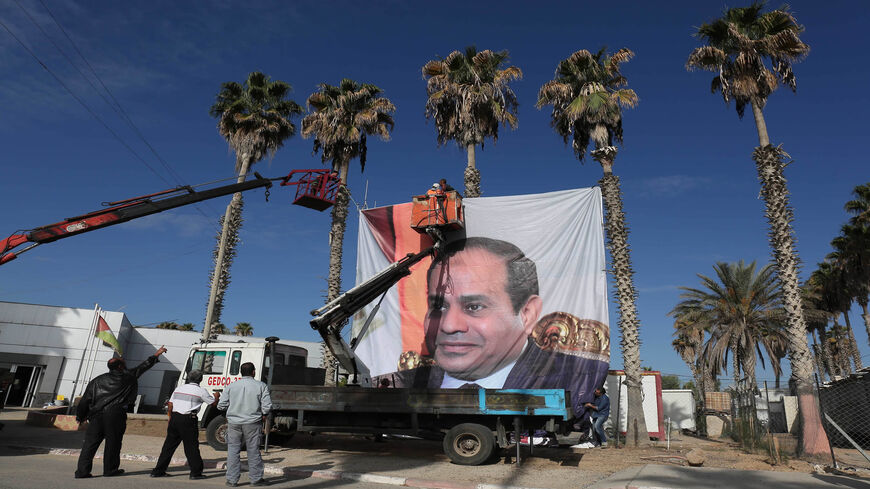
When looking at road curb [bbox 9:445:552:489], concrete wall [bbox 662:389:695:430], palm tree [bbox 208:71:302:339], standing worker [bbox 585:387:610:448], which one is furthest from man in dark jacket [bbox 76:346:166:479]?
concrete wall [bbox 662:389:695:430]

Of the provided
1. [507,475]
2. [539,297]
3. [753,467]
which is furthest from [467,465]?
[539,297]

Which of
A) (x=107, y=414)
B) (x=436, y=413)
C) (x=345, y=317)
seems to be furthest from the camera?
(x=345, y=317)

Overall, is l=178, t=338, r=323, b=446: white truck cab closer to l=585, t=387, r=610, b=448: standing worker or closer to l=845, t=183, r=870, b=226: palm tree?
l=585, t=387, r=610, b=448: standing worker

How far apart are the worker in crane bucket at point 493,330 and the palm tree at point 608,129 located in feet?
3.66

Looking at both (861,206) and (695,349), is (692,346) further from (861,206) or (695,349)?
(861,206)

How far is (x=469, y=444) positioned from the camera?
9664 millimetres

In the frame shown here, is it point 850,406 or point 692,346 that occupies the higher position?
point 692,346

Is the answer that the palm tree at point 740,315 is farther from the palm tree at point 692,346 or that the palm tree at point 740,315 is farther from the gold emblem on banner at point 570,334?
the gold emblem on banner at point 570,334

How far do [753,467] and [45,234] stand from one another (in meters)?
15.2

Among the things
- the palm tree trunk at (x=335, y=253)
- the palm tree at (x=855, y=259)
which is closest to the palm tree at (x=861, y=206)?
the palm tree at (x=855, y=259)

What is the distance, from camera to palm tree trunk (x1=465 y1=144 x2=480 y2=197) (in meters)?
18.8

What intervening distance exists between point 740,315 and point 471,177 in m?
16.0

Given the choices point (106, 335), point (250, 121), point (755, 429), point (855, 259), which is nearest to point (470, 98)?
point (250, 121)

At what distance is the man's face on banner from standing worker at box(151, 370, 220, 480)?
34.0 feet
